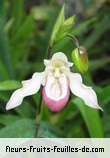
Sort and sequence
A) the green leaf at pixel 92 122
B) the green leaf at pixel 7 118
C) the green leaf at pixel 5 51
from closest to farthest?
the green leaf at pixel 92 122 → the green leaf at pixel 7 118 → the green leaf at pixel 5 51

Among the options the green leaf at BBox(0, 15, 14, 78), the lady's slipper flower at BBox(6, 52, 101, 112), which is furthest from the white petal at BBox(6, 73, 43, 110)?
the green leaf at BBox(0, 15, 14, 78)

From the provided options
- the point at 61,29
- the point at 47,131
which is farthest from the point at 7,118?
the point at 61,29

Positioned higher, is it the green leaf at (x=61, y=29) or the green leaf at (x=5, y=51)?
the green leaf at (x=5, y=51)

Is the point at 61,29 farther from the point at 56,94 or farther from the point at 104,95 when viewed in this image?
the point at 104,95

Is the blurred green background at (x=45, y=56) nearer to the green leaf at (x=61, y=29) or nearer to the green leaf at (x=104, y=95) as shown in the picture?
the green leaf at (x=104, y=95)

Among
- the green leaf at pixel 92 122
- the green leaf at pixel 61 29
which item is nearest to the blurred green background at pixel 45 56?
the green leaf at pixel 92 122

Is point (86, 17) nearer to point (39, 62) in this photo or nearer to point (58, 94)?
point (39, 62)
